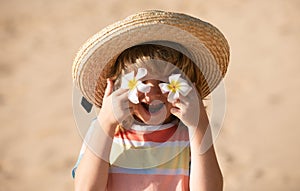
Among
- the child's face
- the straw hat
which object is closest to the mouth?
the child's face

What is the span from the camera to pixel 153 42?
99.6 inches

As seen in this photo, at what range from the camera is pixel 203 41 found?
253 cm

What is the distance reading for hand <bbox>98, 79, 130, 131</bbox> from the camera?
2426mm

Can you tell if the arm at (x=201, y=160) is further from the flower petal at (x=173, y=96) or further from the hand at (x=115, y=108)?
the hand at (x=115, y=108)

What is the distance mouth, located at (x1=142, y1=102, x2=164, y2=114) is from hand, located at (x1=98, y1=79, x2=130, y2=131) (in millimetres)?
64

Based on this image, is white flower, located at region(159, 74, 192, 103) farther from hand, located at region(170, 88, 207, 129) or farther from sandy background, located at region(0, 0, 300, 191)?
sandy background, located at region(0, 0, 300, 191)

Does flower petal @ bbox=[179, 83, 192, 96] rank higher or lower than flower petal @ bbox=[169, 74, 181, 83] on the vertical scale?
lower

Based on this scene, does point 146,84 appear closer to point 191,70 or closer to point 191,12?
point 191,70

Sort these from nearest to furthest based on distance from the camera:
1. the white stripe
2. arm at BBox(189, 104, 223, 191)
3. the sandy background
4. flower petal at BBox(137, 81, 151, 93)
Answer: flower petal at BBox(137, 81, 151, 93) < arm at BBox(189, 104, 223, 191) < the white stripe < the sandy background
